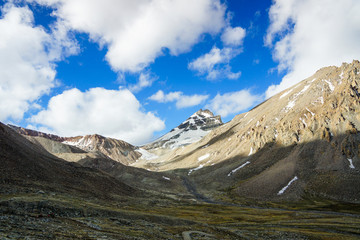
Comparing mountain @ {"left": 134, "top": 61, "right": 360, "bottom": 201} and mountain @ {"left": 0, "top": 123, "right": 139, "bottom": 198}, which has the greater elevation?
mountain @ {"left": 0, "top": 123, "right": 139, "bottom": 198}

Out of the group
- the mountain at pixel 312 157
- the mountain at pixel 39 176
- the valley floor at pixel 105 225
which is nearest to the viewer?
the valley floor at pixel 105 225

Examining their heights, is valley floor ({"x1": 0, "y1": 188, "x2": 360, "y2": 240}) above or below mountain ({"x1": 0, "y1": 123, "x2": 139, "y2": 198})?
below

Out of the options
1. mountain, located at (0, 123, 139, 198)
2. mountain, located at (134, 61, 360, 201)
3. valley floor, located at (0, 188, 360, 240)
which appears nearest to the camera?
valley floor, located at (0, 188, 360, 240)

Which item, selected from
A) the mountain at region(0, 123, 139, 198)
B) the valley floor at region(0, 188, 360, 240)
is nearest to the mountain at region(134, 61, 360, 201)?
the valley floor at region(0, 188, 360, 240)

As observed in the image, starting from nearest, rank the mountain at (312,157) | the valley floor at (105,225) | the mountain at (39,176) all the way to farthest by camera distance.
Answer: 1. the valley floor at (105,225)
2. the mountain at (39,176)
3. the mountain at (312,157)

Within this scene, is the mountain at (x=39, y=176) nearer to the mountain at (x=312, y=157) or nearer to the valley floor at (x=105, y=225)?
the valley floor at (x=105, y=225)

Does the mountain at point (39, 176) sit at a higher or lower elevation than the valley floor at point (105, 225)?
higher

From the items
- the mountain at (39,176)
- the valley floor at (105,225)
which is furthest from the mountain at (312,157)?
the mountain at (39,176)

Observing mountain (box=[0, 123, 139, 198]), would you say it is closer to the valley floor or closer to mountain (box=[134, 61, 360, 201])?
the valley floor

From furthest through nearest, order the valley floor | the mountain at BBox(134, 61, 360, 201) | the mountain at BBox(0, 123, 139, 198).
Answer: the mountain at BBox(134, 61, 360, 201) < the mountain at BBox(0, 123, 139, 198) < the valley floor

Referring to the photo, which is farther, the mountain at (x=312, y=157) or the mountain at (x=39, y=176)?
the mountain at (x=312, y=157)

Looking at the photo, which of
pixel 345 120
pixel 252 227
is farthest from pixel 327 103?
Result: pixel 252 227

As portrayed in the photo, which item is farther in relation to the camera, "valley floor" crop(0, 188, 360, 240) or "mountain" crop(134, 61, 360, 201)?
"mountain" crop(134, 61, 360, 201)

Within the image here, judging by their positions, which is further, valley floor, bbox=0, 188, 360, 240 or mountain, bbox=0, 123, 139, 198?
mountain, bbox=0, 123, 139, 198
